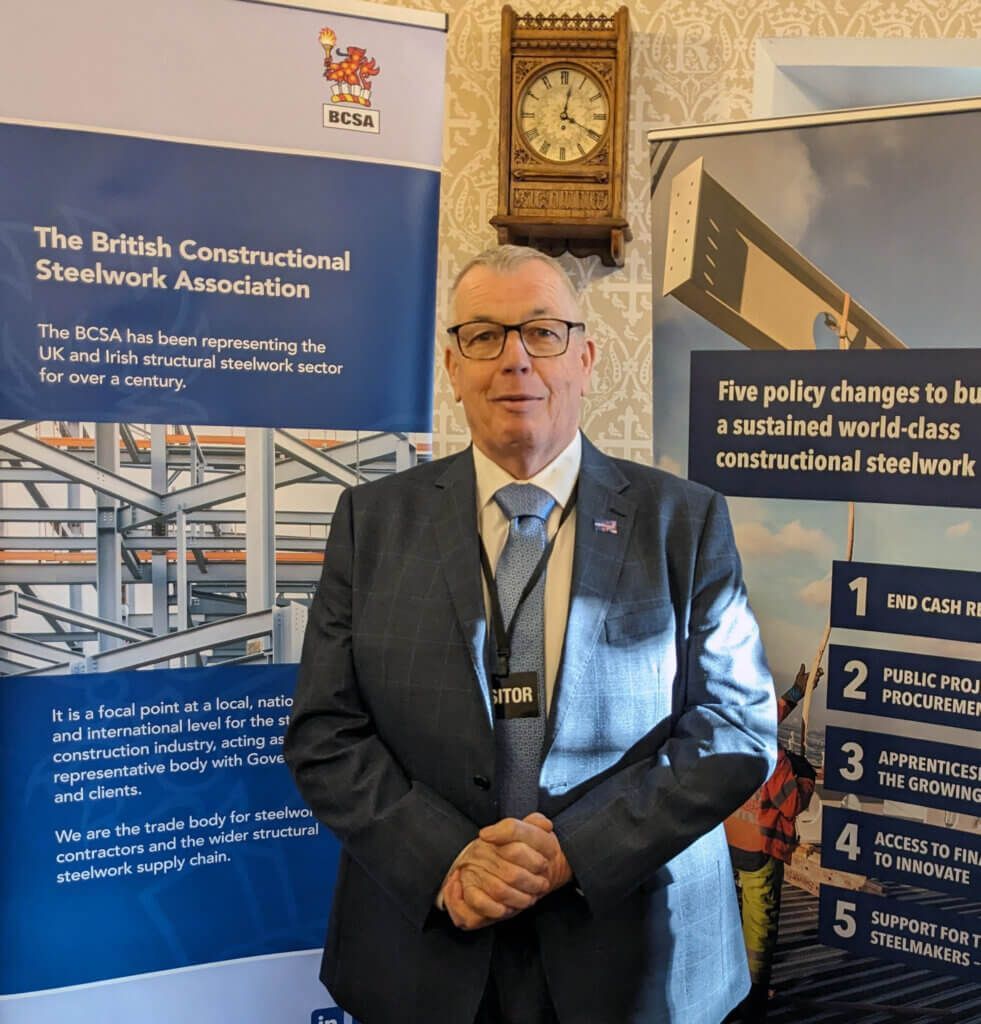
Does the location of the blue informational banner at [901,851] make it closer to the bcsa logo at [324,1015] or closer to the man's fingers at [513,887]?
the man's fingers at [513,887]

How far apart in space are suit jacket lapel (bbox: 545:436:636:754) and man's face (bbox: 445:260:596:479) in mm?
93

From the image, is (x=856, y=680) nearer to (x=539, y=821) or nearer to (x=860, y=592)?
(x=860, y=592)

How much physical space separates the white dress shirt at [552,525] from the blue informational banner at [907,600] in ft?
2.54

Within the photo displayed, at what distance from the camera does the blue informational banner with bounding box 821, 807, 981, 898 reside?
1784 mm

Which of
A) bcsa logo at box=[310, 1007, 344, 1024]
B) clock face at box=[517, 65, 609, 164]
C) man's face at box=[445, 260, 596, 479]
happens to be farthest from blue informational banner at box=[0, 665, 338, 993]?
clock face at box=[517, 65, 609, 164]

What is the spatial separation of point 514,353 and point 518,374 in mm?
33

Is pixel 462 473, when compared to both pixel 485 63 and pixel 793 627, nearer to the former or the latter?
pixel 793 627

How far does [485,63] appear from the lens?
2.61 metres

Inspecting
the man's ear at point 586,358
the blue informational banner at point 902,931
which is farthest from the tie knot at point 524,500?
the blue informational banner at point 902,931

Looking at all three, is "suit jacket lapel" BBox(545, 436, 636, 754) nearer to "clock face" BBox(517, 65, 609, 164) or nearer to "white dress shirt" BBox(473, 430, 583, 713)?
"white dress shirt" BBox(473, 430, 583, 713)

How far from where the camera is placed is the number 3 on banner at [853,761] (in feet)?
6.13

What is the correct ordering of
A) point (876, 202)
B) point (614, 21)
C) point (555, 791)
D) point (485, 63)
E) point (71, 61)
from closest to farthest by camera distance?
point (555, 791) < point (71, 61) < point (876, 202) < point (614, 21) < point (485, 63)

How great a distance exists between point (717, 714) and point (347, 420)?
3.34ft

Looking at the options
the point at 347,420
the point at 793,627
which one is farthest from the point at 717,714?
the point at 347,420
